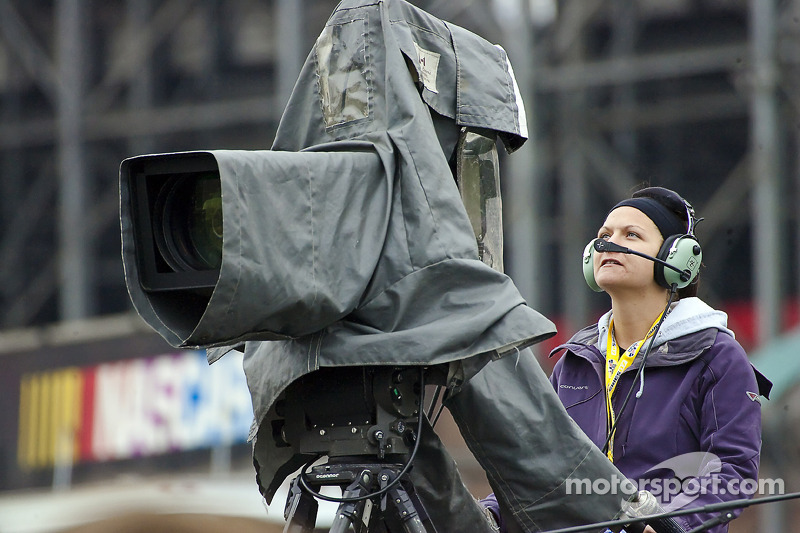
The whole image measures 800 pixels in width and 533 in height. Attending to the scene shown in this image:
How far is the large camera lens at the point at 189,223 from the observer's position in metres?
2.69

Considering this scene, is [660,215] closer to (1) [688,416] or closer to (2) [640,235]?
(2) [640,235]

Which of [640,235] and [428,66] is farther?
[640,235]

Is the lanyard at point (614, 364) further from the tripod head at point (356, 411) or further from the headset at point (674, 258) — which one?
the tripod head at point (356, 411)

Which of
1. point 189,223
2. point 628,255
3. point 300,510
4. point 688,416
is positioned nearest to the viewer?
point 189,223

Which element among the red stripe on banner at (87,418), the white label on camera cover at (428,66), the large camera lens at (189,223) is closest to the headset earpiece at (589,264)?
the white label on camera cover at (428,66)

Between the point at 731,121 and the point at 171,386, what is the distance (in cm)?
777

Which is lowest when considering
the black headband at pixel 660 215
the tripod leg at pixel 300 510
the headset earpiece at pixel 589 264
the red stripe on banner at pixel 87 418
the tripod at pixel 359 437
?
the red stripe on banner at pixel 87 418

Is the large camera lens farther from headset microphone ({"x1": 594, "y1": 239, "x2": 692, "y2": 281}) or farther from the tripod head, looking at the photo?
headset microphone ({"x1": 594, "y1": 239, "x2": 692, "y2": 281})

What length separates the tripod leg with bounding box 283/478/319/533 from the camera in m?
2.88

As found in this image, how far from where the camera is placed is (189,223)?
8.97ft

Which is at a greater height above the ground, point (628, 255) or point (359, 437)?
point (628, 255)

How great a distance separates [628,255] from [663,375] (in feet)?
1.11

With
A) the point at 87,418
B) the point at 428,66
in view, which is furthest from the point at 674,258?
the point at 87,418

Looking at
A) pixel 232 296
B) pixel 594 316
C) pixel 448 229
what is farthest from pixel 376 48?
pixel 594 316
